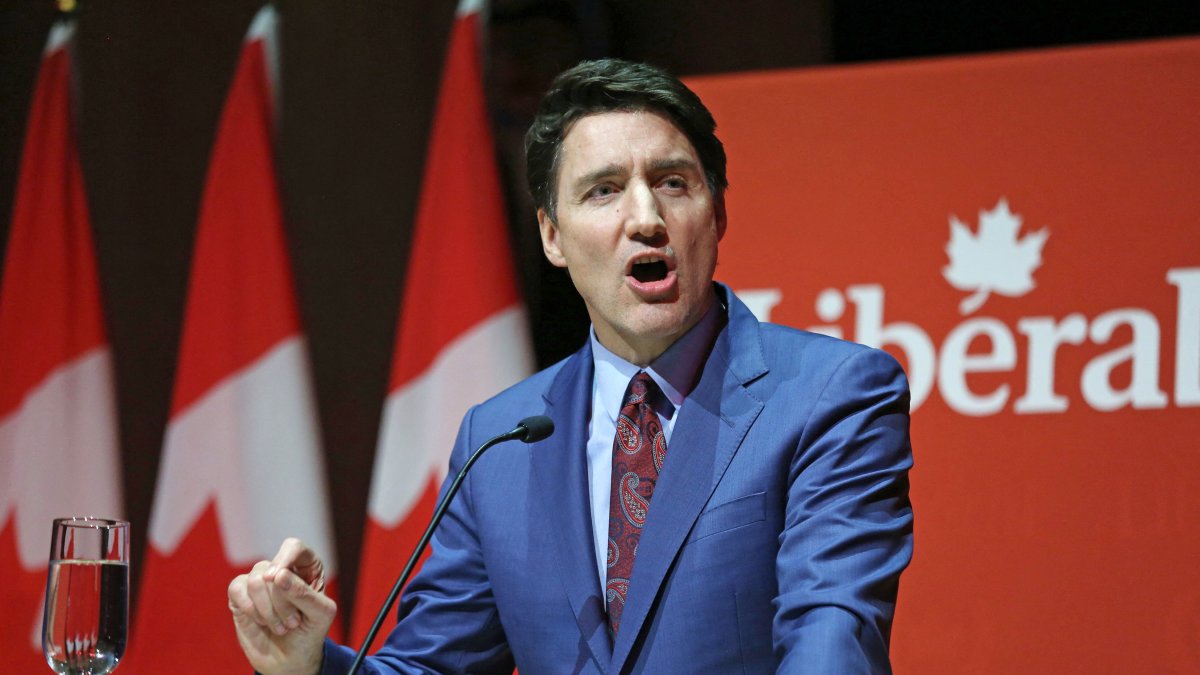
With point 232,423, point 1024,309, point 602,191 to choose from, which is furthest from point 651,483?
point 232,423

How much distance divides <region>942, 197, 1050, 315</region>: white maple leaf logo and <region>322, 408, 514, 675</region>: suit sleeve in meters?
1.64

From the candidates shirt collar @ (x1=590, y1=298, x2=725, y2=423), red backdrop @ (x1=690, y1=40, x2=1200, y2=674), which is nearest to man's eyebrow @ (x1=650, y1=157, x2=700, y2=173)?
shirt collar @ (x1=590, y1=298, x2=725, y2=423)

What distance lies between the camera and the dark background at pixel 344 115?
384cm

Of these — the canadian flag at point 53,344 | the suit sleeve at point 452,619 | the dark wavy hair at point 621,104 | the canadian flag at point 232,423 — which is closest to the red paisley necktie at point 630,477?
the suit sleeve at point 452,619

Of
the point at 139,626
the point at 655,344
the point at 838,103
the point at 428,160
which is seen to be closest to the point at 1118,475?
the point at 838,103

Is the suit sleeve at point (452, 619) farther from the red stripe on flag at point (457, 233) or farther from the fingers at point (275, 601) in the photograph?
the red stripe on flag at point (457, 233)

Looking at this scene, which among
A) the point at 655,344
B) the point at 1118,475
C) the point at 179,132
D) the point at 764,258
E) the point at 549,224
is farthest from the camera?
the point at 179,132

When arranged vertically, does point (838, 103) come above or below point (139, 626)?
above

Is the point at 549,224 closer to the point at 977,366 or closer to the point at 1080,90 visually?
the point at 977,366

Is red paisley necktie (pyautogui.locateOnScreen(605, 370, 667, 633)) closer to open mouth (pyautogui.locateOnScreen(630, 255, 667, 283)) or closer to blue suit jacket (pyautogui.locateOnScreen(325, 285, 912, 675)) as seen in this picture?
blue suit jacket (pyautogui.locateOnScreen(325, 285, 912, 675))

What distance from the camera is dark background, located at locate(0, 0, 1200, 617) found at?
3842mm

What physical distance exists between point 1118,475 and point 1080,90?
3.18 feet

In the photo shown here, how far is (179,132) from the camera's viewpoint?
4.60 metres

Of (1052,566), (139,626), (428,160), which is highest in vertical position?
(428,160)
